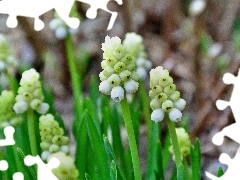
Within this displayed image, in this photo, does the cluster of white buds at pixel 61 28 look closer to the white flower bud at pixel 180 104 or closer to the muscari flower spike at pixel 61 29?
the muscari flower spike at pixel 61 29

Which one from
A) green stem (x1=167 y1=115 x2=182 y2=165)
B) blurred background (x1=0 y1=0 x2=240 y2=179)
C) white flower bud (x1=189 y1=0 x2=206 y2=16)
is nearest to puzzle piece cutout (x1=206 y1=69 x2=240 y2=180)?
green stem (x1=167 y1=115 x2=182 y2=165)

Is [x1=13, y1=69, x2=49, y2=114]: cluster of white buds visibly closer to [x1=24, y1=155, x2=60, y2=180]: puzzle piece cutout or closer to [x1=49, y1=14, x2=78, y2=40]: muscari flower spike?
[x1=24, y1=155, x2=60, y2=180]: puzzle piece cutout

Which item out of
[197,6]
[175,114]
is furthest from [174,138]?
[197,6]

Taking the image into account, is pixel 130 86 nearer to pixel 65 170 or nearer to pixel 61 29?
pixel 65 170

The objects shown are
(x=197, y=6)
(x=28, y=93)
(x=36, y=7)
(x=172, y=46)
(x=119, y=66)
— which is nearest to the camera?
(x=119, y=66)

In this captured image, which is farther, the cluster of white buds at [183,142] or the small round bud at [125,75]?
the cluster of white buds at [183,142]

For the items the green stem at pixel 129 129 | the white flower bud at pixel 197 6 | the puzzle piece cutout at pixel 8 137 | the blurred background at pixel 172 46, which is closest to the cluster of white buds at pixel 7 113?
the puzzle piece cutout at pixel 8 137

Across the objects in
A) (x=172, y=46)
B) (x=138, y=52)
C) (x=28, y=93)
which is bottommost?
(x=28, y=93)
